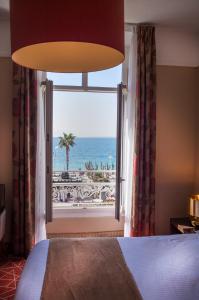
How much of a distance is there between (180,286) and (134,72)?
102 inches

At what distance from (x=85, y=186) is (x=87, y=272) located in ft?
9.55

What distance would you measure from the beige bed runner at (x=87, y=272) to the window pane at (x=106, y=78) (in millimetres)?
2158

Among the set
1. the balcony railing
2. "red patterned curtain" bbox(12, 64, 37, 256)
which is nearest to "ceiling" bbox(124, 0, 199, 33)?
"red patterned curtain" bbox(12, 64, 37, 256)

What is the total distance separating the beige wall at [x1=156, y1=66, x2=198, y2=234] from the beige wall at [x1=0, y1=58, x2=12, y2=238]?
6.15ft

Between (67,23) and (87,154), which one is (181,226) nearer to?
(87,154)

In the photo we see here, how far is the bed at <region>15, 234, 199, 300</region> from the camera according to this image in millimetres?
1741

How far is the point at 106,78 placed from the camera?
3.99 meters

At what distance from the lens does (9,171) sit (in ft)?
11.9

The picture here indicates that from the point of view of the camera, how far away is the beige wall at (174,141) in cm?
387

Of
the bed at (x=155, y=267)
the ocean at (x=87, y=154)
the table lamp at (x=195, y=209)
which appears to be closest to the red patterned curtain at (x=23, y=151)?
the ocean at (x=87, y=154)

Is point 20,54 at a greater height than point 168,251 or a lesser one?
greater

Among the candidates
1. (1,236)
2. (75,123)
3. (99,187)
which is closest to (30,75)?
(75,123)

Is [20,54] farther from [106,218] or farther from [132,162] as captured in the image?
[106,218]

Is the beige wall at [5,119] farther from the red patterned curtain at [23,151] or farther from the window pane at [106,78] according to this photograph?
the window pane at [106,78]
